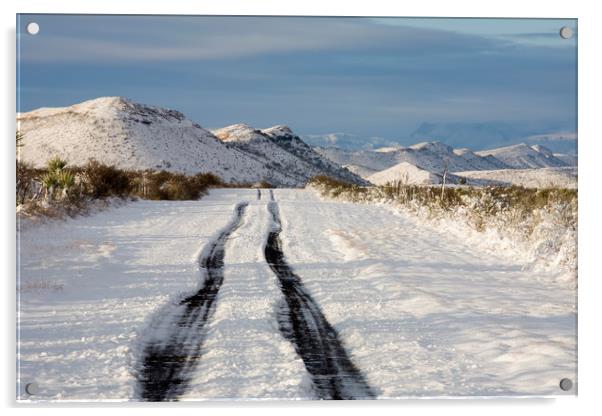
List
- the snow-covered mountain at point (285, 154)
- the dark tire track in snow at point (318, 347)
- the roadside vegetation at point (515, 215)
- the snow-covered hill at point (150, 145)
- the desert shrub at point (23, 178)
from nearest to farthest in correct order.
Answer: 1. the dark tire track in snow at point (318, 347)
2. the roadside vegetation at point (515, 215)
3. the desert shrub at point (23, 178)
4. the snow-covered hill at point (150, 145)
5. the snow-covered mountain at point (285, 154)

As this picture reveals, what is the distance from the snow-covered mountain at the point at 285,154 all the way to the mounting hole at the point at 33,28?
5660 cm

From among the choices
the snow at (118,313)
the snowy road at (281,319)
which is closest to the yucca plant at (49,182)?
the snow at (118,313)

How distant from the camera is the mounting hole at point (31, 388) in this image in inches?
253

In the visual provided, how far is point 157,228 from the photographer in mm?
→ 17359

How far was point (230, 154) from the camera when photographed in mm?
86688

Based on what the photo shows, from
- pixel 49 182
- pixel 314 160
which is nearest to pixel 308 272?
pixel 49 182

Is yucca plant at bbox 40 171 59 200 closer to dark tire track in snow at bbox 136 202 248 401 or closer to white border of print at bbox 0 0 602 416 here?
dark tire track in snow at bbox 136 202 248 401

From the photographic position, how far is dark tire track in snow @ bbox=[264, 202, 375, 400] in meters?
6.34

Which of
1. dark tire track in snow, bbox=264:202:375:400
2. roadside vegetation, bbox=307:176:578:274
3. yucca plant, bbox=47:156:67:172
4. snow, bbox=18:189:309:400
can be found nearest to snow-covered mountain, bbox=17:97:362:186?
yucca plant, bbox=47:156:67:172

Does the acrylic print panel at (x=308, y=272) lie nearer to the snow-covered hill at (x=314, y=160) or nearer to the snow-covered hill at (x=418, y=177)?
the snow-covered hill at (x=418, y=177)
